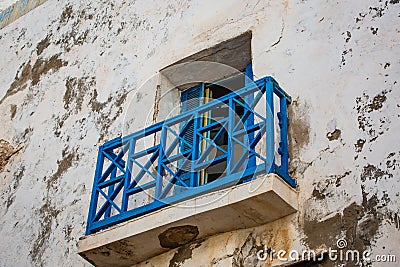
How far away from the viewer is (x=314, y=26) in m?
6.27

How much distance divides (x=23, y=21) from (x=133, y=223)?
496cm

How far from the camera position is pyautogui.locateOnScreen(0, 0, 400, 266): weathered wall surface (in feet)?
17.2

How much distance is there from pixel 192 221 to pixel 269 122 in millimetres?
941

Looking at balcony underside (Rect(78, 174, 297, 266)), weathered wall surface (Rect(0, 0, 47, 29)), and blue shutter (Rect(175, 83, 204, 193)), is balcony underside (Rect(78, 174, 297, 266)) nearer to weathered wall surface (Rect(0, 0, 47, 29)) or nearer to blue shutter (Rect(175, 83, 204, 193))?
blue shutter (Rect(175, 83, 204, 193))

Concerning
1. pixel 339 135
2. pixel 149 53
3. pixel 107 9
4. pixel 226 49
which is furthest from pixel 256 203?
pixel 107 9

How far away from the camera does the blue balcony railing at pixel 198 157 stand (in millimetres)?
5445

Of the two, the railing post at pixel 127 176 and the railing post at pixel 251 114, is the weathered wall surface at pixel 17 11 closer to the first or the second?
the railing post at pixel 251 114

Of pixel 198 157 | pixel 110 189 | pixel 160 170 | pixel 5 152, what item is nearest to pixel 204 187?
pixel 198 157

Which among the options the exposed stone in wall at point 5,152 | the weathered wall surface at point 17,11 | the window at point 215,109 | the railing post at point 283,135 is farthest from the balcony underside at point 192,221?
the weathered wall surface at point 17,11

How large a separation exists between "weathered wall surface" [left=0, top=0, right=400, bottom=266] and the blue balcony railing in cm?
29

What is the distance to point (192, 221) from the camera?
18.0 feet

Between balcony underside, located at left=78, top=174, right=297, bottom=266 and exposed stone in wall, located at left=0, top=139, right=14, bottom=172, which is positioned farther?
exposed stone in wall, located at left=0, top=139, right=14, bottom=172

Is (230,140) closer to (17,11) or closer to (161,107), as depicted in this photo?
(161,107)


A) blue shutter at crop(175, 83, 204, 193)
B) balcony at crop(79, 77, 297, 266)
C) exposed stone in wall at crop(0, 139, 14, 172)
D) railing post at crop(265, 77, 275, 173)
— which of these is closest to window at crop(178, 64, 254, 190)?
blue shutter at crop(175, 83, 204, 193)
